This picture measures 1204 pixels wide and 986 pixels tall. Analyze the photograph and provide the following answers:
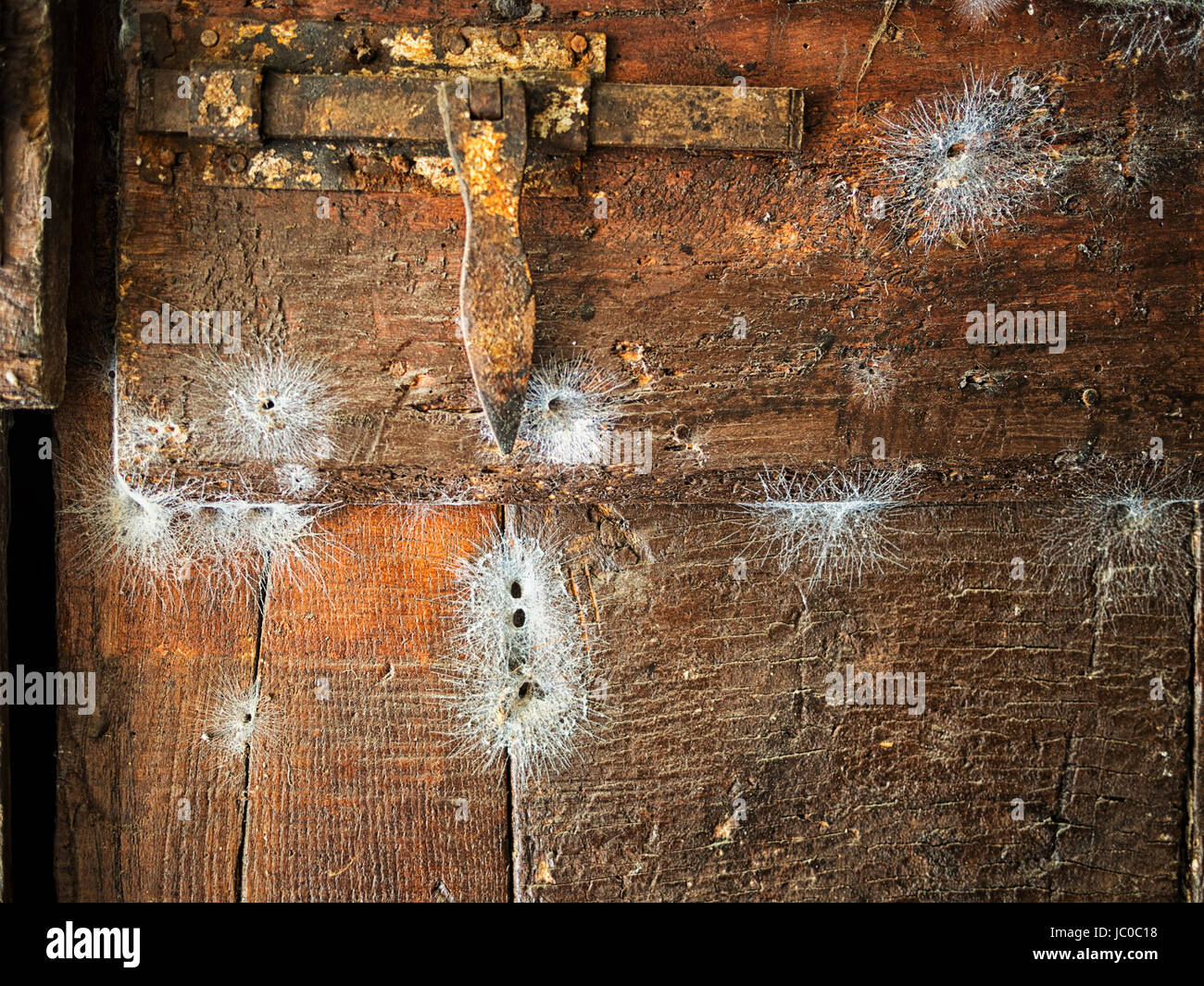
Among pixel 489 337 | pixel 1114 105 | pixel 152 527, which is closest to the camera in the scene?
pixel 489 337

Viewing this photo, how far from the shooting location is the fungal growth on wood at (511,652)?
1617 millimetres

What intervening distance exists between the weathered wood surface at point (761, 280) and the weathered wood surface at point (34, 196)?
104mm

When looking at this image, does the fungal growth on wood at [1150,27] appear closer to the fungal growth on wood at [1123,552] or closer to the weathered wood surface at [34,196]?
the fungal growth on wood at [1123,552]

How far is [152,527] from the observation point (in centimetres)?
156

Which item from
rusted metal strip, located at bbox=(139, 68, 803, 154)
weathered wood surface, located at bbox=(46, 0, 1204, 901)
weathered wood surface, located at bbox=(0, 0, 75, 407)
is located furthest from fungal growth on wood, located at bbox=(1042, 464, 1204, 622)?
weathered wood surface, located at bbox=(0, 0, 75, 407)

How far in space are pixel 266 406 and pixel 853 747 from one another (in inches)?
46.7

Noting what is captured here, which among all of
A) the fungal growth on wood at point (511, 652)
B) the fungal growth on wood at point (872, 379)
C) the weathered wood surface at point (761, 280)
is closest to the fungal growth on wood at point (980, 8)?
the weathered wood surface at point (761, 280)

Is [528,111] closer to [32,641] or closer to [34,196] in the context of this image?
[34,196]

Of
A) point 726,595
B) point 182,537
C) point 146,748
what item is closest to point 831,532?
point 726,595

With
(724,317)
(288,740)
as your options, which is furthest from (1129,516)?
(288,740)

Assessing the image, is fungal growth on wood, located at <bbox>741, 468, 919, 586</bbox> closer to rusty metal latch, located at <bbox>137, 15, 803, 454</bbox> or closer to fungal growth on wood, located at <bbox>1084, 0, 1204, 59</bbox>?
rusty metal latch, located at <bbox>137, 15, 803, 454</bbox>

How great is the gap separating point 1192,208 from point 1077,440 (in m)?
0.42

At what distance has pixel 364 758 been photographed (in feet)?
5.25
